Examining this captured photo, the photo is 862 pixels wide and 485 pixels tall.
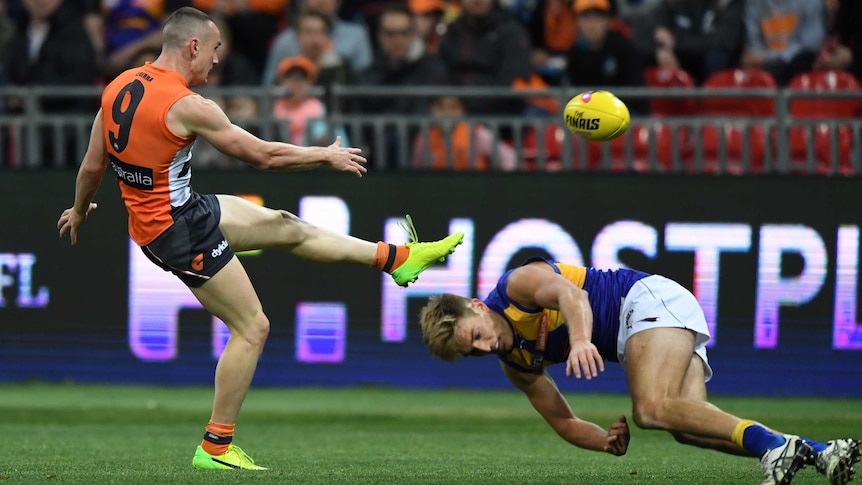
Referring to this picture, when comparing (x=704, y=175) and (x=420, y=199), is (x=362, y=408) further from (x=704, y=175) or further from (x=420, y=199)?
(x=704, y=175)

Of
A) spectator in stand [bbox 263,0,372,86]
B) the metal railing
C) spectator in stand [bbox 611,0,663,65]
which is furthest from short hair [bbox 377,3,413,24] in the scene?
spectator in stand [bbox 611,0,663,65]

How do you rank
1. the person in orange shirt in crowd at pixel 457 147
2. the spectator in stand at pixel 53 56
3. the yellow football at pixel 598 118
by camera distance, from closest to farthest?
the yellow football at pixel 598 118, the person in orange shirt in crowd at pixel 457 147, the spectator in stand at pixel 53 56

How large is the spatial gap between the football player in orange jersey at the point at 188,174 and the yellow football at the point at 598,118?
1616mm

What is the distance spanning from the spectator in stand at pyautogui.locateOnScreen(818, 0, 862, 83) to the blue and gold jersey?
738 centimetres

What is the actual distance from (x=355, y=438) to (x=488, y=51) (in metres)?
5.59

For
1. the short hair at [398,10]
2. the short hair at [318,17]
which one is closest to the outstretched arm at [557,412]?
the short hair at [398,10]

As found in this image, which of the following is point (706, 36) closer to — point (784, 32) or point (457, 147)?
point (784, 32)

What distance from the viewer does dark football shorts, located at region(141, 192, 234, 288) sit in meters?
7.21

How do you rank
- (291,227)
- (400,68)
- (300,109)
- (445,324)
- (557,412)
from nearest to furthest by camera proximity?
(445,324) < (557,412) < (291,227) < (300,109) < (400,68)

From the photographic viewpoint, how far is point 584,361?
5957mm

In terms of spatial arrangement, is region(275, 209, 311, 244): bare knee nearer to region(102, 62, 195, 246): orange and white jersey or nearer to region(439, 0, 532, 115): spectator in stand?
region(102, 62, 195, 246): orange and white jersey

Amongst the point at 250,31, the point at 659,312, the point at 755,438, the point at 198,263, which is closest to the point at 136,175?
the point at 198,263

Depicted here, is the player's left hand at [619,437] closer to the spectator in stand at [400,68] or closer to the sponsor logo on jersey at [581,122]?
the sponsor logo on jersey at [581,122]

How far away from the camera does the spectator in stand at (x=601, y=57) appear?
535 inches
